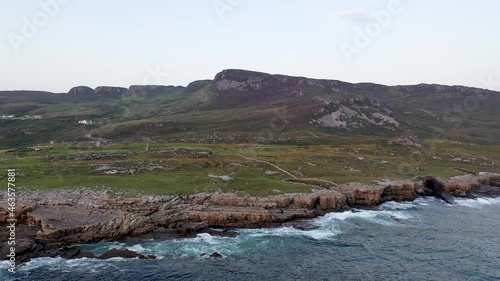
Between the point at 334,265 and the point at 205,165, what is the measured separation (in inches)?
2090

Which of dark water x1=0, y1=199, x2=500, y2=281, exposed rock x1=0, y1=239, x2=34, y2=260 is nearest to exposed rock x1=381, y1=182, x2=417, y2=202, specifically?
dark water x1=0, y1=199, x2=500, y2=281

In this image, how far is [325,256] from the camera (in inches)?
1935

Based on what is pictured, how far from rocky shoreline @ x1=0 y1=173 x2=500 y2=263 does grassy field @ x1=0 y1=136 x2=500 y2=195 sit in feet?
15.5

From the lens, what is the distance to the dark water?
42.7 m

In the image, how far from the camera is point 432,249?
5300 centimetres

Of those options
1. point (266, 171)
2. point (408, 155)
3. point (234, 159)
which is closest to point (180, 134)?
point (234, 159)

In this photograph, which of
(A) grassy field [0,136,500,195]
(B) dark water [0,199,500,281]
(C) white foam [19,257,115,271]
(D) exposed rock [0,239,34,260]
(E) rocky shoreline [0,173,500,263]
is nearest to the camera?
(C) white foam [19,257,115,271]

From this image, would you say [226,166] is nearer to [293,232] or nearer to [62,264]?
[293,232]

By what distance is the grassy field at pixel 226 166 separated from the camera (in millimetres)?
71938

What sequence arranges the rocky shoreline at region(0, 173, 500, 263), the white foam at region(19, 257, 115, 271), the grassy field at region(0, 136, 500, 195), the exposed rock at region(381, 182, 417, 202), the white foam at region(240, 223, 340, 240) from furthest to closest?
the exposed rock at region(381, 182, 417, 202) < the grassy field at region(0, 136, 500, 195) < the white foam at region(240, 223, 340, 240) < the rocky shoreline at region(0, 173, 500, 263) < the white foam at region(19, 257, 115, 271)

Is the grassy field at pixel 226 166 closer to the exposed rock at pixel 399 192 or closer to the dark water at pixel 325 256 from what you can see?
the exposed rock at pixel 399 192

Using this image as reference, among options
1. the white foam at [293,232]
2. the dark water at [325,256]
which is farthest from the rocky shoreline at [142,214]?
the dark water at [325,256]

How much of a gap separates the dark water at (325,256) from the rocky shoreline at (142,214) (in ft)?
8.52

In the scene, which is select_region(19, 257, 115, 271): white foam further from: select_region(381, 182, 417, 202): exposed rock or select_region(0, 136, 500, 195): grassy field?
select_region(381, 182, 417, 202): exposed rock
